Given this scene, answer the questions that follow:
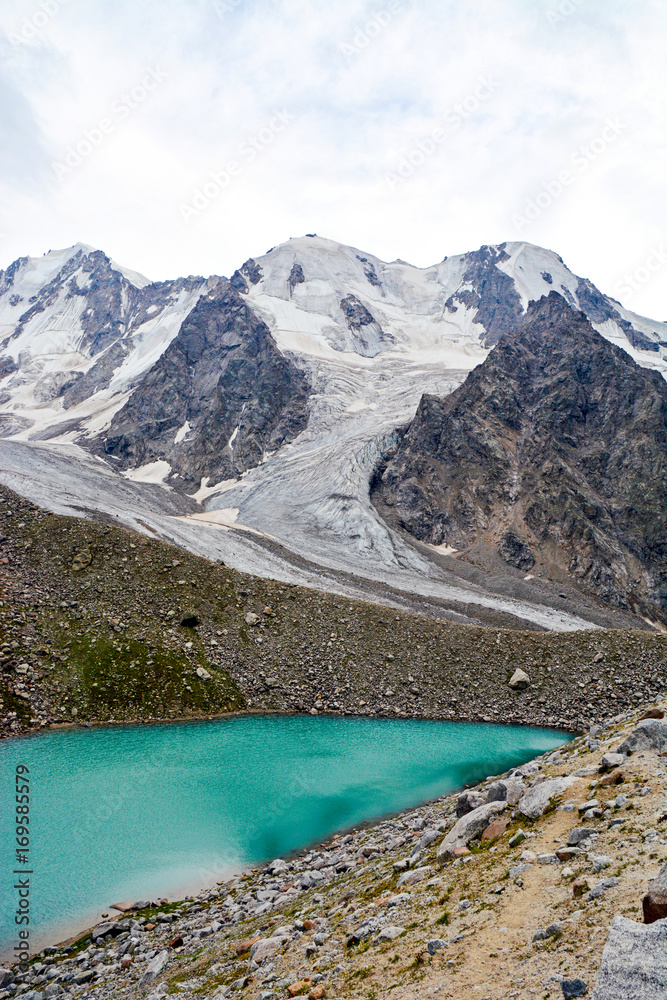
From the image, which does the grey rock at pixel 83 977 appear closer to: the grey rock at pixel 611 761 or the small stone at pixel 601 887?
the small stone at pixel 601 887

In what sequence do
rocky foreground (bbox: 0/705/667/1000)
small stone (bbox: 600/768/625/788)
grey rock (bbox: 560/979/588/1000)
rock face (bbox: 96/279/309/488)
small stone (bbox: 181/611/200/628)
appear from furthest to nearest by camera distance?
rock face (bbox: 96/279/309/488) < small stone (bbox: 181/611/200/628) < small stone (bbox: 600/768/625/788) < rocky foreground (bbox: 0/705/667/1000) < grey rock (bbox: 560/979/588/1000)

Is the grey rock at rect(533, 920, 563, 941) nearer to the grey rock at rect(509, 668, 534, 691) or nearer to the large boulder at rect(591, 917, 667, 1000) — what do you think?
the large boulder at rect(591, 917, 667, 1000)

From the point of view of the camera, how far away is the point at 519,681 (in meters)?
47.0

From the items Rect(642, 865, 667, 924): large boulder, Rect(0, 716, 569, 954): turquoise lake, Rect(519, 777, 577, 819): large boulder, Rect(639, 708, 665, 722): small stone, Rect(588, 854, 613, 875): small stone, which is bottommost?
Rect(0, 716, 569, 954): turquoise lake

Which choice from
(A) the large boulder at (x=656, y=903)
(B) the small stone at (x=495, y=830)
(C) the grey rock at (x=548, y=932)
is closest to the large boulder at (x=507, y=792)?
(B) the small stone at (x=495, y=830)

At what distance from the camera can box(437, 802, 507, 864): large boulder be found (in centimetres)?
1515

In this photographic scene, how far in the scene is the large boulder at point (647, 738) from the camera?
1661 cm

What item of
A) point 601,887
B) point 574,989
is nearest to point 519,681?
point 601,887

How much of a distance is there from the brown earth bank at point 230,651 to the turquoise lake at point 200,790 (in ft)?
Answer: 7.06

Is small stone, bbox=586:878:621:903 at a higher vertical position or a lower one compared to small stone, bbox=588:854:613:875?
higher

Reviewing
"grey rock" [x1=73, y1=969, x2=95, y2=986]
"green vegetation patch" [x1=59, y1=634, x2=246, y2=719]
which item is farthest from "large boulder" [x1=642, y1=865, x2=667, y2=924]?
"green vegetation patch" [x1=59, y1=634, x2=246, y2=719]

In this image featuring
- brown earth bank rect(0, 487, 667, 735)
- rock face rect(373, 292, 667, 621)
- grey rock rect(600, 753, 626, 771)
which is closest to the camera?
grey rock rect(600, 753, 626, 771)

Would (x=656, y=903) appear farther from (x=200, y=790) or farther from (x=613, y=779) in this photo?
(x=200, y=790)

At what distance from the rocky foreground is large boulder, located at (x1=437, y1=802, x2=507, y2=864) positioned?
0.05 m
